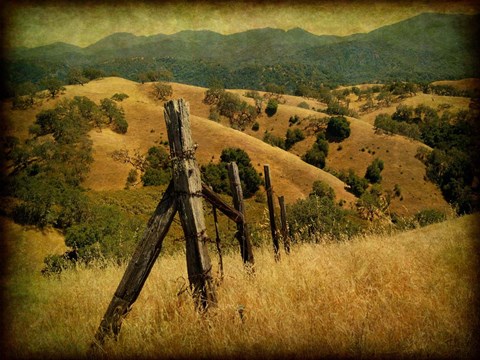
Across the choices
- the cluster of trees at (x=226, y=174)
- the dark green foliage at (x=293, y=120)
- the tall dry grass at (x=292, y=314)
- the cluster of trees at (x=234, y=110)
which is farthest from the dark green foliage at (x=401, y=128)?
the tall dry grass at (x=292, y=314)

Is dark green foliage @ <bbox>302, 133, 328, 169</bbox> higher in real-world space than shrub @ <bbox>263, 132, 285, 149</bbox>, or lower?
lower

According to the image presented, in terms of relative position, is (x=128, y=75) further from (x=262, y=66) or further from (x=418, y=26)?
(x=418, y=26)

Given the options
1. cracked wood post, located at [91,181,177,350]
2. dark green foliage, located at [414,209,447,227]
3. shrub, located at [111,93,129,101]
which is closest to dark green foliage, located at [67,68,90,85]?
shrub, located at [111,93,129,101]

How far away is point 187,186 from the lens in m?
3.58

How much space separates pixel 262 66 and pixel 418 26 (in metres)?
169

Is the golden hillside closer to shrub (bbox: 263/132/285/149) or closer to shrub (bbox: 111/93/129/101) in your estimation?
shrub (bbox: 111/93/129/101)

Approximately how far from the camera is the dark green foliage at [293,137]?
78.3 meters

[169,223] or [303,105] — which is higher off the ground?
[169,223]

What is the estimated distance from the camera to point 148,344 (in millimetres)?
3500

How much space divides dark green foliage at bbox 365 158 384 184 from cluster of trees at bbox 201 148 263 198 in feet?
74.1

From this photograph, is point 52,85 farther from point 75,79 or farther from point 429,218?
→ point 429,218

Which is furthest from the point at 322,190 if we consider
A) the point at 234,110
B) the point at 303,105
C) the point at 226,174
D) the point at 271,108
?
the point at 303,105

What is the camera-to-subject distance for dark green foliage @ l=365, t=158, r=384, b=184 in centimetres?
6303

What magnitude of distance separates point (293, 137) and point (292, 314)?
76318 mm
